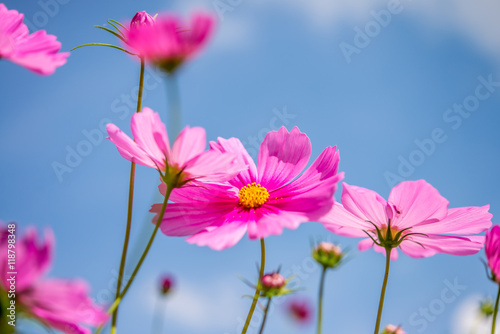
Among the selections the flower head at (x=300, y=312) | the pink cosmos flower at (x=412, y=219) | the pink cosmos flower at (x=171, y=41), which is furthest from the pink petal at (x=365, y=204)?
the flower head at (x=300, y=312)

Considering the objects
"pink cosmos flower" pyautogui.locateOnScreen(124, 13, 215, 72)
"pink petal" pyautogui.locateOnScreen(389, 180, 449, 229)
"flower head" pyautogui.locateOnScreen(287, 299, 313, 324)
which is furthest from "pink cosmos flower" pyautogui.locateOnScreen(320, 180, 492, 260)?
"flower head" pyautogui.locateOnScreen(287, 299, 313, 324)

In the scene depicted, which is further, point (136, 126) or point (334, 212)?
point (334, 212)

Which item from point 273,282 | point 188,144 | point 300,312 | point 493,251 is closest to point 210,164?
point 188,144

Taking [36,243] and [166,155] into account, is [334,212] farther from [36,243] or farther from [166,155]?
[36,243]

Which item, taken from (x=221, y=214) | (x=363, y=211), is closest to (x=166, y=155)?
(x=221, y=214)

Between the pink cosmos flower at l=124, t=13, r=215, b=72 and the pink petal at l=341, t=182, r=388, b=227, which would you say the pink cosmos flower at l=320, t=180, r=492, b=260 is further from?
the pink cosmos flower at l=124, t=13, r=215, b=72
